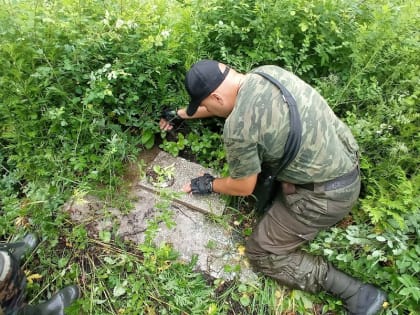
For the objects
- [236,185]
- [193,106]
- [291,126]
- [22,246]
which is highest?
[291,126]

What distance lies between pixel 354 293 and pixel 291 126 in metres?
1.50

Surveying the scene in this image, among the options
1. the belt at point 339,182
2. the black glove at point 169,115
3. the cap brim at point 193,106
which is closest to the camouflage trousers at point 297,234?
the belt at point 339,182

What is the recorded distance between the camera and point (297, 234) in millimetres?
Result: 2947

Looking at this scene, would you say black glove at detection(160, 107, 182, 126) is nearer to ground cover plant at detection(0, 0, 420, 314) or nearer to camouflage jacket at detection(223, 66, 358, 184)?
ground cover plant at detection(0, 0, 420, 314)

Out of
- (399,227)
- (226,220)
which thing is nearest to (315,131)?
(399,227)

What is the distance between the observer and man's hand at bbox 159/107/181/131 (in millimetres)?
3414

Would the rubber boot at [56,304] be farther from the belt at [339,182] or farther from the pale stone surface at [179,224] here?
the belt at [339,182]

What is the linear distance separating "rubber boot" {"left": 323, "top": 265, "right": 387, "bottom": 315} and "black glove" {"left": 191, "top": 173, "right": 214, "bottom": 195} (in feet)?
4.00

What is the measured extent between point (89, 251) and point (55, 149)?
0.98 m

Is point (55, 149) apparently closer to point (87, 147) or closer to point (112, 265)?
point (87, 147)

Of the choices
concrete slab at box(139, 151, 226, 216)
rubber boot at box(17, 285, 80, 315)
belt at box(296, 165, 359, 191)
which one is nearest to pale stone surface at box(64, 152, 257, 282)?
concrete slab at box(139, 151, 226, 216)

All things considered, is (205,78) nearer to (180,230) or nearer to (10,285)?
(180,230)

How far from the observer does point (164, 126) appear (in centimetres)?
350

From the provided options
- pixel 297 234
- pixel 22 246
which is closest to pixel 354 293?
pixel 297 234
